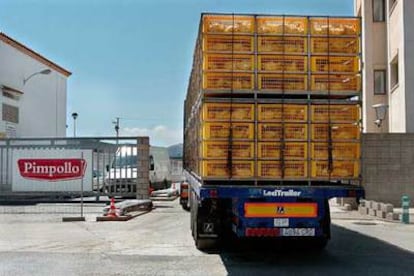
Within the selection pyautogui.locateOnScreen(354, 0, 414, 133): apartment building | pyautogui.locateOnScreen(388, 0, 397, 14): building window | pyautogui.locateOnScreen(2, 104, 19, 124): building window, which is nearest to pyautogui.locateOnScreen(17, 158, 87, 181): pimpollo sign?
pyautogui.locateOnScreen(2, 104, 19, 124): building window

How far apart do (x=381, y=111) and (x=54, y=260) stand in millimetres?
15531

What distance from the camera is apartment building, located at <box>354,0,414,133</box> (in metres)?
24.2

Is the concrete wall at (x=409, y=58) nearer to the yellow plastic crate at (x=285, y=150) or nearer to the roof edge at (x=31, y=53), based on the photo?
the yellow plastic crate at (x=285, y=150)

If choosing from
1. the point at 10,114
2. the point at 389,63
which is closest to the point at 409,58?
the point at 389,63

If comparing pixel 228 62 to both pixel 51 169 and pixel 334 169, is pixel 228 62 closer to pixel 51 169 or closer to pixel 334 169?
pixel 334 169

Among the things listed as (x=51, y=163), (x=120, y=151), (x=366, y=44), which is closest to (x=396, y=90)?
(x=366, y=44)

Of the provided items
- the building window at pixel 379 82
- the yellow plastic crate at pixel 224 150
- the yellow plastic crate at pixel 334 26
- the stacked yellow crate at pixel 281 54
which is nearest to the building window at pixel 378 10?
the building window at pixel 379 82

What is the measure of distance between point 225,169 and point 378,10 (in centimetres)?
2133

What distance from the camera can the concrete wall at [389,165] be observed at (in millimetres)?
21750

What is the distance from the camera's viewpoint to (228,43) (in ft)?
30.7

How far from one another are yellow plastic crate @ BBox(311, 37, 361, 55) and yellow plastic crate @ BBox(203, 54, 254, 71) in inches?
41.6

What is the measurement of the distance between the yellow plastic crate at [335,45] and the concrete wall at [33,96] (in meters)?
28.1

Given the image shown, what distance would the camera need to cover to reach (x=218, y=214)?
10.8m

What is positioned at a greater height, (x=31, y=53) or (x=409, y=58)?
(x=31, y=53)
